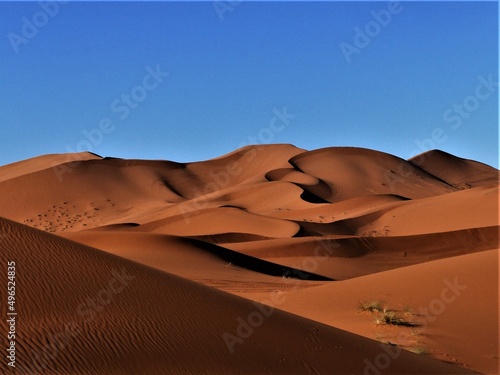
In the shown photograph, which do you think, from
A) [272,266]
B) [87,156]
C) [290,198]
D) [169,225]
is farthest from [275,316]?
[87,156]

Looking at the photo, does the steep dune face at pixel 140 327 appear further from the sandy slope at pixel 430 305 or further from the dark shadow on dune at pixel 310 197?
the dark shadow on dune at pixel 310 197

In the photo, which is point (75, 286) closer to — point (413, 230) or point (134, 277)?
point (134, 277)

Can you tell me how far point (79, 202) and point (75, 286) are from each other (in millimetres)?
60590

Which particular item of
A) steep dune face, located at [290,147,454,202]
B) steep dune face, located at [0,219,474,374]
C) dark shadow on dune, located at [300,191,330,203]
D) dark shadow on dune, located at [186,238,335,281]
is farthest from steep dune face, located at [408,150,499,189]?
steep dune face, located at [0,219,474,374]

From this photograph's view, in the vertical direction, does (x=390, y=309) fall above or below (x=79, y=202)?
below

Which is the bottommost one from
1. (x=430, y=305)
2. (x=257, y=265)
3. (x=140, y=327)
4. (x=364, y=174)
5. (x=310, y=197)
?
(x=430, y=305)

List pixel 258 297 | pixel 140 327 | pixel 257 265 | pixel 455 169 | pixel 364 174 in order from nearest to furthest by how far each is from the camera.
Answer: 1. pixel 140 327
2. pixel 258 297
3. pixel 257 265
4. pixel 364 174
5. pixel 455 169

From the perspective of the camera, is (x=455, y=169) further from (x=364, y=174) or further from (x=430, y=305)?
(x=430, y=305)

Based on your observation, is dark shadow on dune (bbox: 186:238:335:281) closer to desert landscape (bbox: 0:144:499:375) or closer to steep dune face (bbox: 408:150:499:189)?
desert landscape (bbox: 0:144:499:375)

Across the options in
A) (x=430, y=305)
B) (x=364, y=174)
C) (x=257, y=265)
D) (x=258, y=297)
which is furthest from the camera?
(x=364, y=174)

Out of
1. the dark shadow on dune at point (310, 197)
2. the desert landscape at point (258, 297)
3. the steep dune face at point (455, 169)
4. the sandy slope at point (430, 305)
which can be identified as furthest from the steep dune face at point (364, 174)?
the sandy slope at point (430, 305)

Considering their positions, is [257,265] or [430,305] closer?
[430,305]

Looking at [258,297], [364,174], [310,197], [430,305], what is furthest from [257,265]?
[364,174]

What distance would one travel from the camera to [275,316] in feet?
39.7
